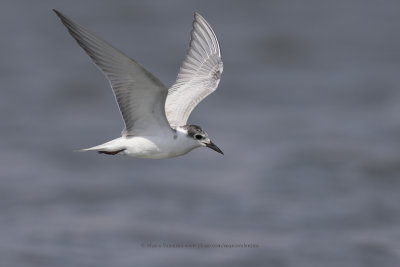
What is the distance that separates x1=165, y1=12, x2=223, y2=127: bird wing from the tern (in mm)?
14

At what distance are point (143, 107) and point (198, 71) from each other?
7.38 ft

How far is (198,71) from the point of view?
11250 millimetres

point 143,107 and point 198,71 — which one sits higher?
point 198,71

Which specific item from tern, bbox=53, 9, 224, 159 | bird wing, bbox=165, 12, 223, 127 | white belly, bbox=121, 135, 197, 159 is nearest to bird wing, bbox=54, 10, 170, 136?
tern, bbox=53, 9, 224, 159

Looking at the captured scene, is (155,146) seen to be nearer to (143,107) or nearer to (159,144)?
(159,144)

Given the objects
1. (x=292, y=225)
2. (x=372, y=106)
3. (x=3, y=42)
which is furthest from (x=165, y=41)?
(x=292, y=225)

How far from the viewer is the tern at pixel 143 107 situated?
27.8 feet

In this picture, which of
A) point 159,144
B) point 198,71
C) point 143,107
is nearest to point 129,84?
point 143,107

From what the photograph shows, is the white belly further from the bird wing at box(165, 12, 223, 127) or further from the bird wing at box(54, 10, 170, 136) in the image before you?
the bird wing at box(165, 12, 223, 127)

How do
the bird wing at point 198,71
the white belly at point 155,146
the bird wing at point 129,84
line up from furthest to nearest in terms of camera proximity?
the bird wing at point 198,71 → the white belly at point 155,146 → the bird wing at point 129,84

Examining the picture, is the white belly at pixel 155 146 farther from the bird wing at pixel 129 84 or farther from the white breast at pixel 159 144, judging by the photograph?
the bird wing at pixel 129 84

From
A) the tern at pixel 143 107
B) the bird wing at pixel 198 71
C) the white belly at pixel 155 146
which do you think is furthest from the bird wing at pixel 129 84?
the bird wing at pixel 198 71

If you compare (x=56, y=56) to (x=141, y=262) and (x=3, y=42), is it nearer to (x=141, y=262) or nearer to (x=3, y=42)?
(x=3, y=42)

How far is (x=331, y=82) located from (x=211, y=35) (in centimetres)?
1218
